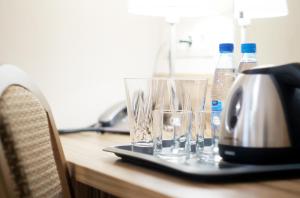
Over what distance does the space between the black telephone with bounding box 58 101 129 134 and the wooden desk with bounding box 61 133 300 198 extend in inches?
15.8

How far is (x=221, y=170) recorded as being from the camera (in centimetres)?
75

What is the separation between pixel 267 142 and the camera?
79 cm

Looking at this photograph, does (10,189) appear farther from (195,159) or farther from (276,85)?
(276,85)

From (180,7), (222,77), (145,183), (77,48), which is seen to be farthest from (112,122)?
(145,183)

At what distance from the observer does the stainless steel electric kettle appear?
80 centimetres

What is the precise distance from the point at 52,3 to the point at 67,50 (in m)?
0.17

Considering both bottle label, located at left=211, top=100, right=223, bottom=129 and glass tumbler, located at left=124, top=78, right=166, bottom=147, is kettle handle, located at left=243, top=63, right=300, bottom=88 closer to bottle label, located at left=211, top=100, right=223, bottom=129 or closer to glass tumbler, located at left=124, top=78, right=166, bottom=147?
bottle label, located at left=211, top=100, right=223, bottom=129

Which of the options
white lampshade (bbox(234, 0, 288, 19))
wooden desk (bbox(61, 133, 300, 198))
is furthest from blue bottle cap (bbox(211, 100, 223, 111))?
white lampshade (bbox(234, 0, 288, 19))

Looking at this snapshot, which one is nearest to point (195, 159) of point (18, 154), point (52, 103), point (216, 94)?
point (216, 94)

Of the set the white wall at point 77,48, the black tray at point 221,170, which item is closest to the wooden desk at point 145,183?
the black tray at point 221,170

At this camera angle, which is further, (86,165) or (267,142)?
(86,165)

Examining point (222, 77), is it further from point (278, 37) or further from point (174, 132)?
point (278, 37)

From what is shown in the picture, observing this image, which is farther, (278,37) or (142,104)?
(278,37)

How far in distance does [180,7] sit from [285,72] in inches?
32.4
